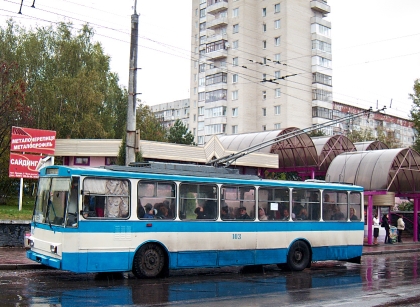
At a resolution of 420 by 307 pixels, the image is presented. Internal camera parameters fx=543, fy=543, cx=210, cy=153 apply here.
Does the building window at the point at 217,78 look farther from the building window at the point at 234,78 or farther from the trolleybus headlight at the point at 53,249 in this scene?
the trolleybus headlight at the point at 53,249

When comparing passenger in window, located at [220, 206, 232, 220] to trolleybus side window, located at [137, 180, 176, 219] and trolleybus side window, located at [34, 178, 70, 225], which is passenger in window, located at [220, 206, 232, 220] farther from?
trolleybus side window, located at [34, 178, 70, 225]

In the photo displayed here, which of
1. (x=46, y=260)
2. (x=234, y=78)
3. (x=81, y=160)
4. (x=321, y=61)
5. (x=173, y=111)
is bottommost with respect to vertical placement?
(x=46, y=260)

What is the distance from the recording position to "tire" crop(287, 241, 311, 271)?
1734 cm

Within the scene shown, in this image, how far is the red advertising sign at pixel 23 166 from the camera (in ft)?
80.2

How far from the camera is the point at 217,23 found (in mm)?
75250

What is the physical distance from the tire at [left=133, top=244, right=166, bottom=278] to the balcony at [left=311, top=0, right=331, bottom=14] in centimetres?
6440

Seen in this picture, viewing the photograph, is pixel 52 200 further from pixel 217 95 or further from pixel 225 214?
pixel 217 95

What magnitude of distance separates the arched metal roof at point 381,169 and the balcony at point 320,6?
139 feet

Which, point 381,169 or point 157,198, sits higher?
point 381,169

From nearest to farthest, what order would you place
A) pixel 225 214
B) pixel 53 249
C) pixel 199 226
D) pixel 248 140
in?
pixel 53 249
pixel 199 226
pixel 225 214
pixel 248 140

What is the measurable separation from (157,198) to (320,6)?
65.0 meters

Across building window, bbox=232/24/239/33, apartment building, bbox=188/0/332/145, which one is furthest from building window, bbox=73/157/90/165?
building window, bbox=232/24/239/33

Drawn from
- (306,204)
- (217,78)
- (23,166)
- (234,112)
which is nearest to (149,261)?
(306,204)

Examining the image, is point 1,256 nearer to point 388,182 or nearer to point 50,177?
point 50,177
